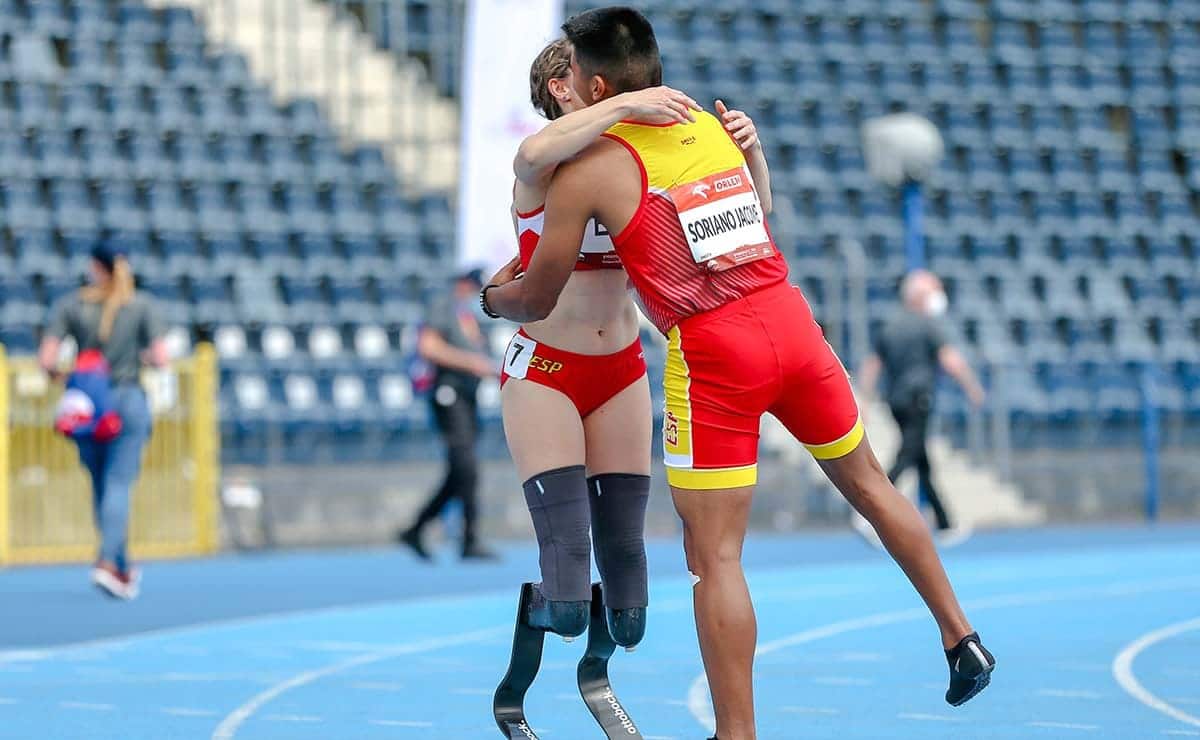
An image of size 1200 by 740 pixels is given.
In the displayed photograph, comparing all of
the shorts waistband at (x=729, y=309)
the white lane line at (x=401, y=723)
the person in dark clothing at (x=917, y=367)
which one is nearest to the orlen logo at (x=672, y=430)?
the shorts waistband at (x=729, y=309)

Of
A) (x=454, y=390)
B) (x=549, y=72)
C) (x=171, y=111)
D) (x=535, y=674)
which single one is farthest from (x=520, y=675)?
(x=171, y=111)

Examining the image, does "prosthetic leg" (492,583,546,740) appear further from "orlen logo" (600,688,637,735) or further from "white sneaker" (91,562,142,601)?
"white sneaker" (91,562,142,601)

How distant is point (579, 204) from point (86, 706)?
3559mm

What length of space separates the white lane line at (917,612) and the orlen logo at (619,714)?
0.85 metres

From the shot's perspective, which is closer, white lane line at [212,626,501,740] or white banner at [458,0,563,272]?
white lane line at [212,626,501,740]

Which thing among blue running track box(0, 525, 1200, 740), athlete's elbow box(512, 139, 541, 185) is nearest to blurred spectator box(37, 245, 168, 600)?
blue running track box(0, 525, 1200, 740)

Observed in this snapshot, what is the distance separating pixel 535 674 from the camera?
6.20m

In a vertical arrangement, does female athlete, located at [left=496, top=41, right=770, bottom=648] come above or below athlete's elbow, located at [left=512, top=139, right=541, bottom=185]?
below

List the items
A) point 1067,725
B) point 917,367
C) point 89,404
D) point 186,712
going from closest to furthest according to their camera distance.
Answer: point 1067,725 → point 186,712 → point 89,404 → point 917,367

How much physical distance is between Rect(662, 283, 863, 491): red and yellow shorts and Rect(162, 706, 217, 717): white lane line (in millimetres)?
2809

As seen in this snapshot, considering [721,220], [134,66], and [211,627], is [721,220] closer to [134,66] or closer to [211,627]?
[211,627]

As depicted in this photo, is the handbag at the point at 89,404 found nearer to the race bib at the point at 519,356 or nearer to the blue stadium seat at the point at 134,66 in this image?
the race bib at the point at 519,356

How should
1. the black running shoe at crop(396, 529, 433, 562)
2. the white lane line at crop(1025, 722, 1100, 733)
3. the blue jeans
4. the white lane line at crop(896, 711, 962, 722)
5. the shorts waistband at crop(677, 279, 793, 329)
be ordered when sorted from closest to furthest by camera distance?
the shorts waistband at crop(677, 279, 793, 329) → the white lane line at crop(1025, 722, 1100, 733) → the white lane line at crop(896, 711, 962, 722) → the blue jeans → the black running shoe at crop(396, 529, 433, 562)

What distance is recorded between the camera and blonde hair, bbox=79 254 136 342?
41.0ft
